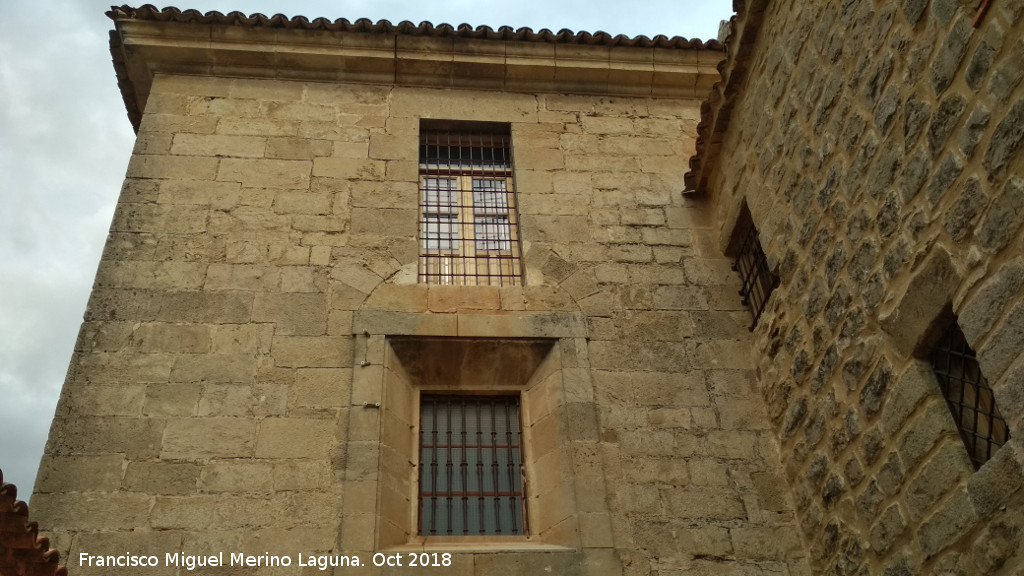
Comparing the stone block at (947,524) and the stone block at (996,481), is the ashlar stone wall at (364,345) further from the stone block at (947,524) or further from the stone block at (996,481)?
the stone block at (996,481)

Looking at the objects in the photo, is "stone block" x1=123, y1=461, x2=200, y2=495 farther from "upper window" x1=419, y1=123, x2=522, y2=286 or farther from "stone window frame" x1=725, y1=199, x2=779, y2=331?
"stone window frame" x1=725, y1=199, x2=779, y2=331

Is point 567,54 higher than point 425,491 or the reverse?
higher

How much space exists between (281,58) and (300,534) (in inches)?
170

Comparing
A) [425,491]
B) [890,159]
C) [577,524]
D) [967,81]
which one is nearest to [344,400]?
[425,491]

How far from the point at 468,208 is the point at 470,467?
2.35 metres

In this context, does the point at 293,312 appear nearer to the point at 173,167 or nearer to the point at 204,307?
the point at 204,307

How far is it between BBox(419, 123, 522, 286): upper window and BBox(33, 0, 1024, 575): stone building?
0.03 metres

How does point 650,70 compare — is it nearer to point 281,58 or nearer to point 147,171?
point 281,58

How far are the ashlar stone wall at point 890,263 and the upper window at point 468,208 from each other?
2.03 meters

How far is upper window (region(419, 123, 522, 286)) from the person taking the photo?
6512 mm

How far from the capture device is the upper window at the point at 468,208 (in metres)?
6.51

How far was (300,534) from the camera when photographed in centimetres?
480

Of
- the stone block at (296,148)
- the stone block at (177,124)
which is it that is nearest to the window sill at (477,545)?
the stone block at (296,148)

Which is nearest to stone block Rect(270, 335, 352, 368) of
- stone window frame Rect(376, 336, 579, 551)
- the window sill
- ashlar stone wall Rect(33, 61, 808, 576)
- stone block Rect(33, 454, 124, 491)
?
ashlar stone wall Rect(33, 61, 808, 576)
